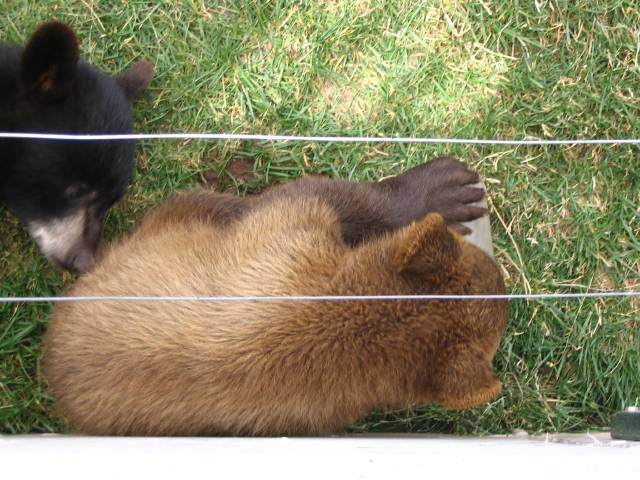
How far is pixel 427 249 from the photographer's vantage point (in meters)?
3.50

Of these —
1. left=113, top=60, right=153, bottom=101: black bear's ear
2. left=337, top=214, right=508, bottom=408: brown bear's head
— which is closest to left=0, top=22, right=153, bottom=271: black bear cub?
left=113, top=60, right=153, bottom=101: black bear's ear

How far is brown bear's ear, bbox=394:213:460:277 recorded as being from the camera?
3.49m

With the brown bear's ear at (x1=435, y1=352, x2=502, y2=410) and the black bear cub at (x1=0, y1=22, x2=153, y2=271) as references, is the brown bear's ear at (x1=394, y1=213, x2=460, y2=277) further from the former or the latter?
the black bear cub at (x1=0, y1=22, x2=153, y2=271)

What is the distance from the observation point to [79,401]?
3670 millimetres

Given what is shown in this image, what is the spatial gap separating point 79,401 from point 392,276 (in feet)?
5.22

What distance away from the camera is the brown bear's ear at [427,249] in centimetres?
349

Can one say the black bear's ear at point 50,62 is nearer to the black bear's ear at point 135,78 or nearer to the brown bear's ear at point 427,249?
the black bear's ear at point 135,78

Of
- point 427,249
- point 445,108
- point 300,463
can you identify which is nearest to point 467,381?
point 427,249

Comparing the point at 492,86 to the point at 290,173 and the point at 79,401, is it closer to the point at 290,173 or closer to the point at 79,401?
the point at 290,173

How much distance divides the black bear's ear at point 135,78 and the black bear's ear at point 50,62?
0.54 m

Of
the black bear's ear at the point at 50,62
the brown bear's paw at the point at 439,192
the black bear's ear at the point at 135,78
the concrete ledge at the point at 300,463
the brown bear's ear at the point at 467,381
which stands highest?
the black bear's ear at the point at 50,62

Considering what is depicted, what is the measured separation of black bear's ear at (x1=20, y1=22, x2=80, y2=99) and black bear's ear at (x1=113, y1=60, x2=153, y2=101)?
0.54m

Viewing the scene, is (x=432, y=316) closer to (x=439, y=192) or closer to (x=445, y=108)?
(x=439, y=192)

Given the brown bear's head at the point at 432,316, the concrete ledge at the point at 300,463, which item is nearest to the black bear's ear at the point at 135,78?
the brown bear's head at the point at 432,316
